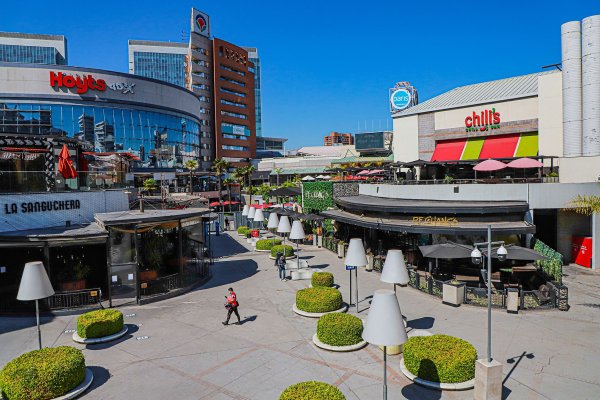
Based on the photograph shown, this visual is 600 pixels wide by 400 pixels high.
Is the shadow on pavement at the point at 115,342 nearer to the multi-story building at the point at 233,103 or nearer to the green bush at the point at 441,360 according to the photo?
the green bush at the point at 441,360

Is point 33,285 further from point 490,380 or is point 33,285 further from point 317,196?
point 317,196

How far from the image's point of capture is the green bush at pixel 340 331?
14250mm

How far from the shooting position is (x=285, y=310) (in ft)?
63.2

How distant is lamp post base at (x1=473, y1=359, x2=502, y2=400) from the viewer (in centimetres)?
1059

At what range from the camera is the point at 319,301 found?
59.2 feet

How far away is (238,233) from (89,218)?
83.8ft

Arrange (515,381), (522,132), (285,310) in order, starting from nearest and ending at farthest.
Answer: (515,381)
(285,310)
(522,132)

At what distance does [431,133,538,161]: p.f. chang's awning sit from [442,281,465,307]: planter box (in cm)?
1964

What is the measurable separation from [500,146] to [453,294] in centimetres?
2198

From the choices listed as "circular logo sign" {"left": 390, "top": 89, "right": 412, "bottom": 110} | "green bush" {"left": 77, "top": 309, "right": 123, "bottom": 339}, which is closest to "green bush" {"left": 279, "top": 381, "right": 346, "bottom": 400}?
"green bush" {"left": 77, "top": 309, "right": 123, "bottom": 339}

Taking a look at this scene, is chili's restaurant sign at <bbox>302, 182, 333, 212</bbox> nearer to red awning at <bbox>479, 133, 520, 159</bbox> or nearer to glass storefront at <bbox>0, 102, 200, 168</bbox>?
red awning at <bbox>479, 133, 520, 159</bbox>

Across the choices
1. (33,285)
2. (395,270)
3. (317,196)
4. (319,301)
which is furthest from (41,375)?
(317,196)

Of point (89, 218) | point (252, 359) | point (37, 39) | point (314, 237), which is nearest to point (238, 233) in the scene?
point (314, 237)

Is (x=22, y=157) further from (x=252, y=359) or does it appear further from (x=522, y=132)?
(x=522, y=132)
